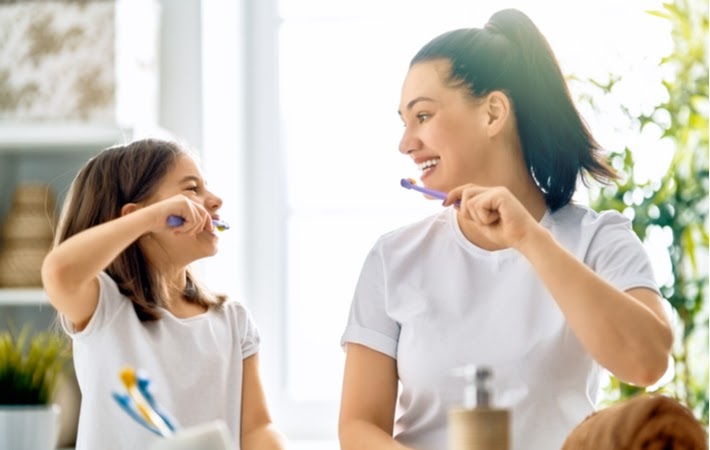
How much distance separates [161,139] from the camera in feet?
6.36

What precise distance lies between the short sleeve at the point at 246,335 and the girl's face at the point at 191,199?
0.52 feet

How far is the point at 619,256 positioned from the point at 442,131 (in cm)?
33

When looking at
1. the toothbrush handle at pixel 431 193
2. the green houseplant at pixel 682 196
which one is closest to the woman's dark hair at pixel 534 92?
the toothbrush handle at pixel 431 193

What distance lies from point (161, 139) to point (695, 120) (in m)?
1.52

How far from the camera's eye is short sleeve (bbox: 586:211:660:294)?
1.57 meters

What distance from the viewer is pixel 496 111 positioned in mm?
1747

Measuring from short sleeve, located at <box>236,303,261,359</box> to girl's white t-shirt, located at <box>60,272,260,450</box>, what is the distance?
0.04 meters

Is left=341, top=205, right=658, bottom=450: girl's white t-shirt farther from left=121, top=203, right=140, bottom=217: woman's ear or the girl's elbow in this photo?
left=121, top=203, right=140, bottom=217: woman's ear

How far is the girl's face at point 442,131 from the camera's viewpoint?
66.5 inches

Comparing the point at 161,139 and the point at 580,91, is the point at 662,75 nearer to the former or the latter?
the point at 580,91

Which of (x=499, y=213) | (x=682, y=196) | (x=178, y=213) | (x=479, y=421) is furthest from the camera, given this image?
(x=682, y=196)

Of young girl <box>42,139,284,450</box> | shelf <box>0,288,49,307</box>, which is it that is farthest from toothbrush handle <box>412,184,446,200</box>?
shelf <box>0,288,49,307</box>

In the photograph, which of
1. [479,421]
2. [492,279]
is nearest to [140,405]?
[479,421]

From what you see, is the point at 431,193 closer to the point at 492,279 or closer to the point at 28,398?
the point at 492,279
